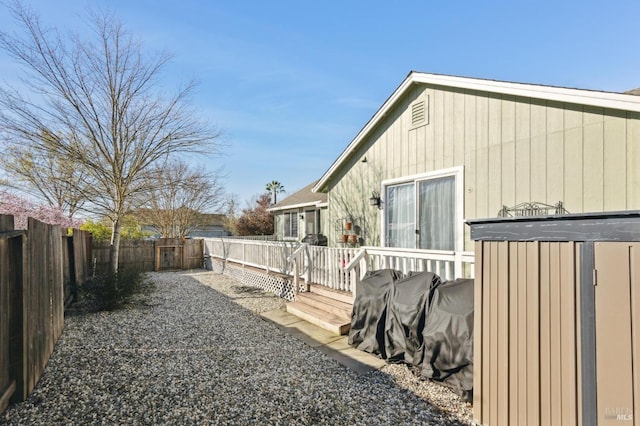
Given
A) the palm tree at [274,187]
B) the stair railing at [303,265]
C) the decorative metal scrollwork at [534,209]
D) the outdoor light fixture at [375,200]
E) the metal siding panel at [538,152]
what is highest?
the palm tree at [274,187]

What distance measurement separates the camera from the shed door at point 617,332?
1.95 m

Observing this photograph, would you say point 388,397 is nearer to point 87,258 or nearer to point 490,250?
point 490,250

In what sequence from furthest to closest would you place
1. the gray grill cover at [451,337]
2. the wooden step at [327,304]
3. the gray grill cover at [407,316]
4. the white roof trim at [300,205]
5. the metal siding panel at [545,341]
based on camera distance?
the white roof trim at [300,205], the wooden step at [327,304], the gray grill cover at [407,316], the gray grill cover at [451,337], the metal siding panel at [545,341]

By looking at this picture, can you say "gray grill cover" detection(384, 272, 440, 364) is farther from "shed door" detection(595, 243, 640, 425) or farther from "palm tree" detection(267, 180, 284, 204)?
"palm tree" detection(267, 180, 284, 204)

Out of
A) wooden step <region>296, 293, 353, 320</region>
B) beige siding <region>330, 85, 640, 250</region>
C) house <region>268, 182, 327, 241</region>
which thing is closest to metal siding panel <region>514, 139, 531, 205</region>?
beige siding <region>330, 85, 640, 250</region>

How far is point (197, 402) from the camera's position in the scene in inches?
128

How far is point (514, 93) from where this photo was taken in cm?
514

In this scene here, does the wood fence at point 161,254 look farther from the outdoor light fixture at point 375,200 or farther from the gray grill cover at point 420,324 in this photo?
the gray grill cover at point 420,324

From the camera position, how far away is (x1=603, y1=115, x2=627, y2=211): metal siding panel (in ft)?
13.5

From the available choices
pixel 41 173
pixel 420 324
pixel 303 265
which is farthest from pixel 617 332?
pixel 41 173

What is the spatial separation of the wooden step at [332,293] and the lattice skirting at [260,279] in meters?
1.19

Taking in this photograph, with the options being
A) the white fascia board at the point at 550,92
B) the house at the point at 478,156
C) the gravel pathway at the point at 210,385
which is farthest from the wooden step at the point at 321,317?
the white fascia board at the point at 550,92

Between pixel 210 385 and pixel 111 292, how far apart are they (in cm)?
507

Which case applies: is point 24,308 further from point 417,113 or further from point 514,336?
point 417,113
